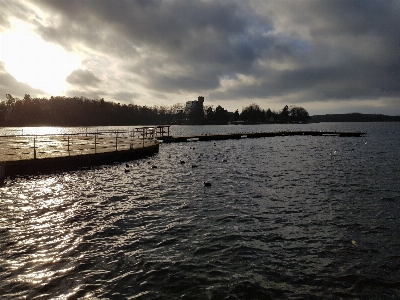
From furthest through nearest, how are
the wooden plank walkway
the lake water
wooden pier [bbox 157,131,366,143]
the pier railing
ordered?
wooden pier [bbox 157,131,366,143] → the pier railing → the wooden plank walkway → the lake water

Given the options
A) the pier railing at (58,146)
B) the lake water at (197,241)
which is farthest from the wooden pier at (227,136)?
the lake water at (197,241)

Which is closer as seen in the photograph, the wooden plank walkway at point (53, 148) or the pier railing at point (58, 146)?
the wooden plank walkway at point (53, 148)

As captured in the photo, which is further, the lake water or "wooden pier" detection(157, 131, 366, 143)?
"wooden pier" detection(157, 131, 366, 143)

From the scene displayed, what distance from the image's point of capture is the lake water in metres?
7.81

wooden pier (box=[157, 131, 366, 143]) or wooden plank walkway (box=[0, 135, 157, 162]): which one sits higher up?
wooden pier (box=[157, 131, 366, 143])

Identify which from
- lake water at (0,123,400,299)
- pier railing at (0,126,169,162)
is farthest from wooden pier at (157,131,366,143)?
lake water at (0,123,400,299)

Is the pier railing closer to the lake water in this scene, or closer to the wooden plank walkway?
the wooden plank walkway

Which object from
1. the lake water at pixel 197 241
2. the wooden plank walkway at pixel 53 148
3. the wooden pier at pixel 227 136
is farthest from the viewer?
the wooden pier at pixel 227 136

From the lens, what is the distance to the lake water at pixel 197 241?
781cm

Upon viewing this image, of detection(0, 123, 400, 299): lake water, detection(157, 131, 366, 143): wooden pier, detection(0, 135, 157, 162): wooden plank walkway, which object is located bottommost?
detection(0, 123, 400, 299): lake water

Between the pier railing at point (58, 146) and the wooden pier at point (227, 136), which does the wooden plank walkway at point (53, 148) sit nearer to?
the pier railing at point (58, 146)

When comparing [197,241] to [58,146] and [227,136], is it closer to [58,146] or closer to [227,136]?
[58,146]

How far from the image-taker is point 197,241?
10.9 m

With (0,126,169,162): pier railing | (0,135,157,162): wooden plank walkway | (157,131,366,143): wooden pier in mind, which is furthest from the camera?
(157,131,366,143): wooden pier
